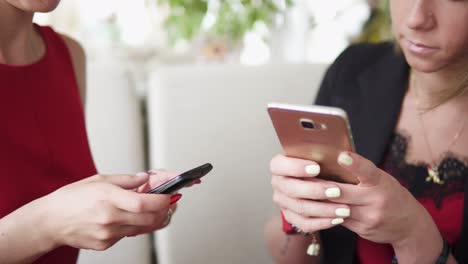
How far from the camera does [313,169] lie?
0.65m

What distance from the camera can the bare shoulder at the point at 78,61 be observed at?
1.00 metres

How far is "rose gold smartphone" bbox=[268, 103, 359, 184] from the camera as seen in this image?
0.57 metres

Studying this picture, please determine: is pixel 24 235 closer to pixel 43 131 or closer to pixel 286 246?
pixel 43 131

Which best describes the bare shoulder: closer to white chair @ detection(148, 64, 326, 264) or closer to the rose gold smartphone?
white chair @ detection(148, 64, 326, 264)

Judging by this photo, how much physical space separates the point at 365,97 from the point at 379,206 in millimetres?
375

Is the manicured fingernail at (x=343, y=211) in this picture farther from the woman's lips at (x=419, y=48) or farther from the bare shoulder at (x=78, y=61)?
the bare shoulder at (x=78, y=61)

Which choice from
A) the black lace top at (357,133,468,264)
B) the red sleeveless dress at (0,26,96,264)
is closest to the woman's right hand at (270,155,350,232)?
the black lace top at (357,133,468,264)

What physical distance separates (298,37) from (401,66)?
1121 millimetres

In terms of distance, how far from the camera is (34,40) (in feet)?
2.99

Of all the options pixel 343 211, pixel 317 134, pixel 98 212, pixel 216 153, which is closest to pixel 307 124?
pixel 317 134

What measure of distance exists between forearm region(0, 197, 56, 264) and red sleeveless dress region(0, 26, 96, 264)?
0.08 metres

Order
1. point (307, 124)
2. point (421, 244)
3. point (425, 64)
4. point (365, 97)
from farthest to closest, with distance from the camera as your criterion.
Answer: point (365, 97), point (425, 64), point (421, 244), point (307, 124)

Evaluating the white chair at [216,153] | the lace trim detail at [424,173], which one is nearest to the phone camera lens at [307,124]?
the lace trim detail at [424,173]

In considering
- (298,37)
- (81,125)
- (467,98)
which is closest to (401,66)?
(467,98)
